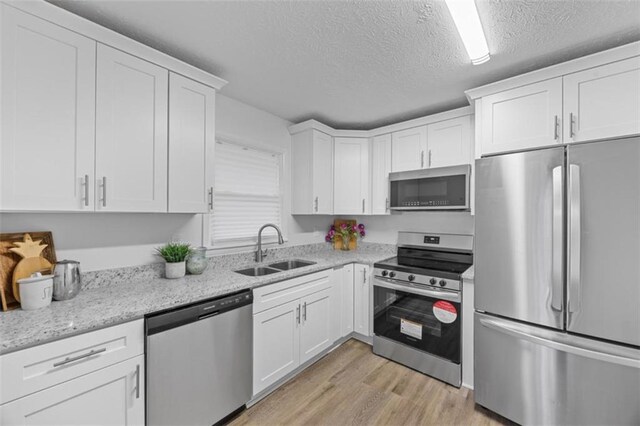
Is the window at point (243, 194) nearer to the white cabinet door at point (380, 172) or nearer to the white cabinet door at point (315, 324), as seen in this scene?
the white cabinet door at point (315, 324)

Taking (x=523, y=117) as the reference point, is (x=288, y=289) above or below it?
below

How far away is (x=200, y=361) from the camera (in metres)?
1.59

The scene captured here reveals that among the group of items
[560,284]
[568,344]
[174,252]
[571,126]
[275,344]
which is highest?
[571,126]

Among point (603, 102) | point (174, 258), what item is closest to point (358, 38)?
point (603, 102)

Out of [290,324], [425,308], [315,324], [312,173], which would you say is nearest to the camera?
[290,324]

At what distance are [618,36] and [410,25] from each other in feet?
4.36

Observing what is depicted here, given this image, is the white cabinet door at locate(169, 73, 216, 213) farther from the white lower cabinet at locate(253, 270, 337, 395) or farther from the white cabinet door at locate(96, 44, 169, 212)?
the white lower cabinet at locate(253, 270, 337, 395)

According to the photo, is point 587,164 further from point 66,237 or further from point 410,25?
point 66,237

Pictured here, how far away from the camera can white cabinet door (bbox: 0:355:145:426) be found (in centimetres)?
107

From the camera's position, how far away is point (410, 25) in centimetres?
154

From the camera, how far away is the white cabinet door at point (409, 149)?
111 inches

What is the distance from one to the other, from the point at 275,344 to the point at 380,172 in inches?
84.8

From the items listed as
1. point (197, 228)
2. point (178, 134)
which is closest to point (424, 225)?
point (197, 228)

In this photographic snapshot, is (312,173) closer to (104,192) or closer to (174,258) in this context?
(174,258)
